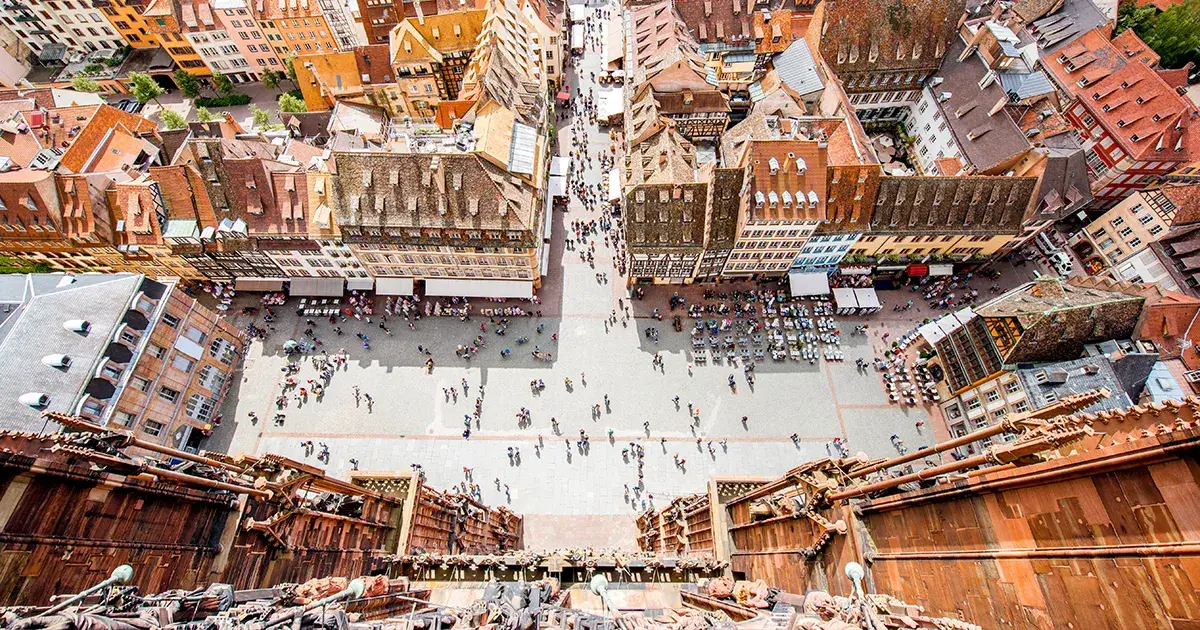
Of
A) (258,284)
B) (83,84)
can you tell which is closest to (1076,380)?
(258,284)

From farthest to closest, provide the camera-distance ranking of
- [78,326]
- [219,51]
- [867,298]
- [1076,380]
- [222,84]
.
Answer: [222,84] → [219,51] → [867,298] → [1076,380] → [78,326]

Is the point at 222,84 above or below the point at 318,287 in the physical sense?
above

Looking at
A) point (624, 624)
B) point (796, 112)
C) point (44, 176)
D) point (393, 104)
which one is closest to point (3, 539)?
point (624, 624)

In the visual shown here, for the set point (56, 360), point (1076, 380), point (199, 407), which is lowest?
point (199, 407)

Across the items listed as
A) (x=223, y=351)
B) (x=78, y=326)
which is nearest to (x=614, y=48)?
(x=223, y=351)

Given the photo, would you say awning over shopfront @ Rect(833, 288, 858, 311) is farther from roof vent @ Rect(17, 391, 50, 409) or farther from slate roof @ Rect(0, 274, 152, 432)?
roof vent @ Rect(17, 391, 50, 409)

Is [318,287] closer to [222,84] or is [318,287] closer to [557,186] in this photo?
[557,186]

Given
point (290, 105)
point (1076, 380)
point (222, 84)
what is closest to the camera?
point (1076, 380)

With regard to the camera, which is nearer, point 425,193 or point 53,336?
point 53,336
